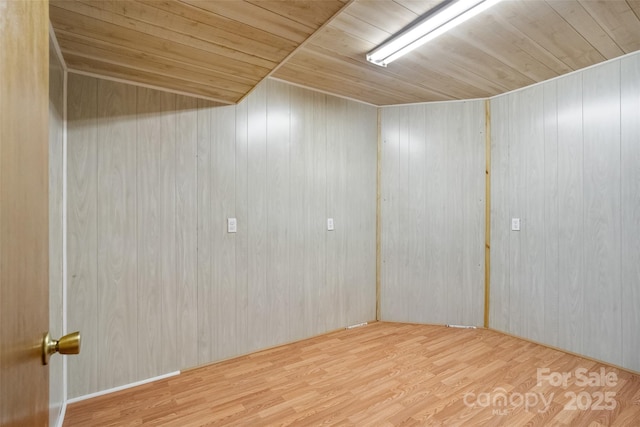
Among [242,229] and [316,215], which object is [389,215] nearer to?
[316,215]

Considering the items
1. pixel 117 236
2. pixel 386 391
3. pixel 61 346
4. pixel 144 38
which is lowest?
pixel 386 391

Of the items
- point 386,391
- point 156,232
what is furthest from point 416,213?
point 156,232

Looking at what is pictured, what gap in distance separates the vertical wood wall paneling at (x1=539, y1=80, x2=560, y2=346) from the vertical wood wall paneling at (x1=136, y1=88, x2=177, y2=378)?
316 centimetres

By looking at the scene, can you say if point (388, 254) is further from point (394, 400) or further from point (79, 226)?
point (79, 226)

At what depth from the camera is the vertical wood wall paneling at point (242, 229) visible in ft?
8.32

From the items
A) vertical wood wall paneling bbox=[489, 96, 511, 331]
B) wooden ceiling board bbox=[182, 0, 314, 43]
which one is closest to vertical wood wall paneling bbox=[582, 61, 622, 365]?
vertical wood wall paneling bbox=[489, 96, 511, 331]

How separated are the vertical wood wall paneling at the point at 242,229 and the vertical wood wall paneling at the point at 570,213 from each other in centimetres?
271

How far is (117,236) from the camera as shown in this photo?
6.77 ft

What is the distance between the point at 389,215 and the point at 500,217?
3.58 feet

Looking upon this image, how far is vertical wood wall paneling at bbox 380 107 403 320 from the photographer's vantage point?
132 inches

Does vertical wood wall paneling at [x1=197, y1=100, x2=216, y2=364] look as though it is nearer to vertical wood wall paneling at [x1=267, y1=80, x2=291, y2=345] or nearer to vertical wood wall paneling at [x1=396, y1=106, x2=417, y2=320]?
vertical wood wall paneling at [x1=267, y1=80, x2=291, y2=345]

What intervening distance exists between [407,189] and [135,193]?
2.55m

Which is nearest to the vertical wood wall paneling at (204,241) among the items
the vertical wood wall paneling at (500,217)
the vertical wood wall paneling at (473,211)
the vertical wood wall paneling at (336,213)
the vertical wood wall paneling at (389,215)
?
the vertical wood wall paneling at (336,213)

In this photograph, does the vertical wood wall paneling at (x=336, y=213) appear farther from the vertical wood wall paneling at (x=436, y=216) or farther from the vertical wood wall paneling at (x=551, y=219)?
the vertical wood wall paneling at (x=551, y=219)
